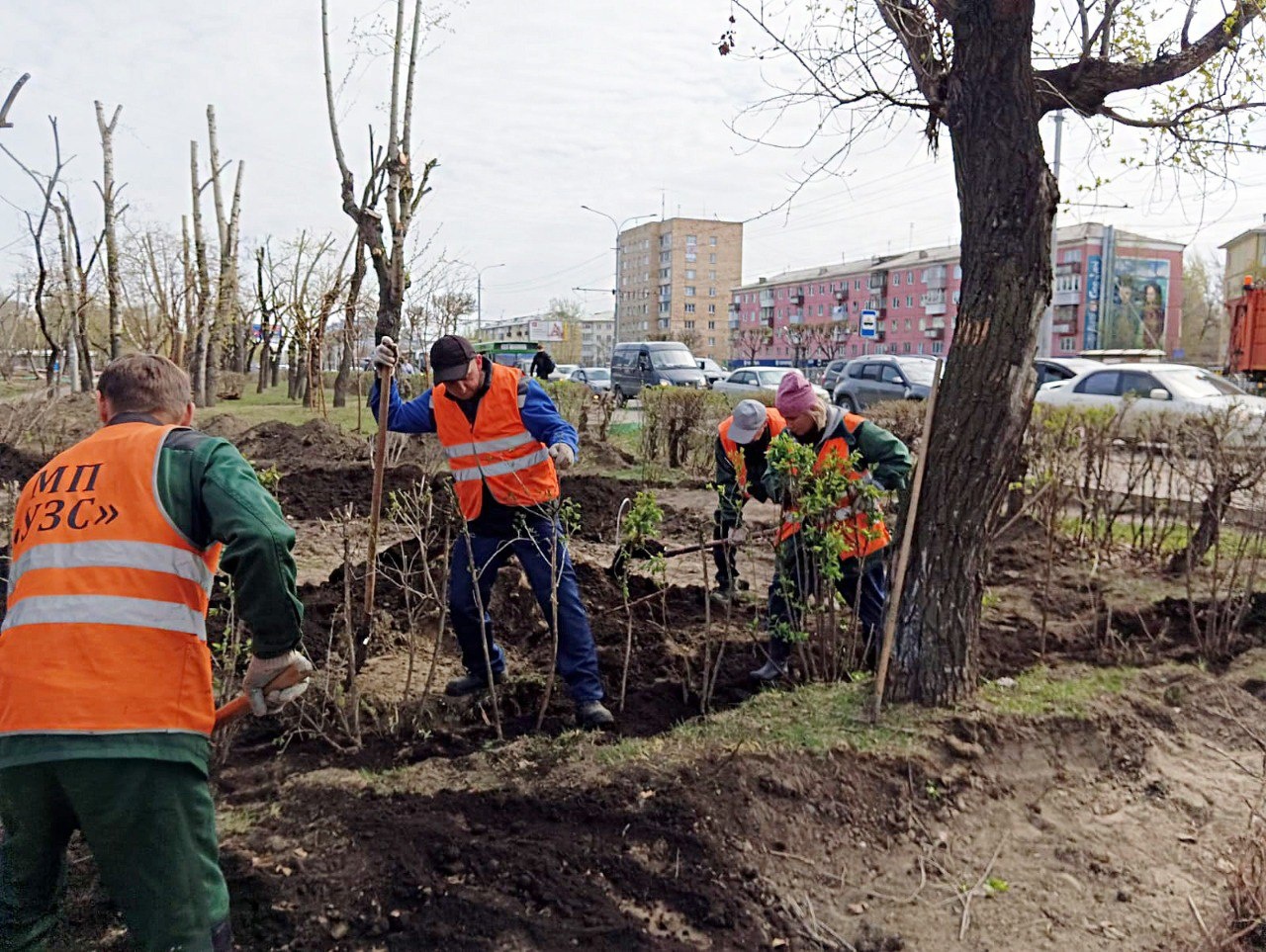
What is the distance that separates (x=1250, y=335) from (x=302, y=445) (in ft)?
59.9

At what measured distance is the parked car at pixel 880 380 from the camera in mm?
17578

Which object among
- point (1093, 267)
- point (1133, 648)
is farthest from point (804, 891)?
point (1093, 267)

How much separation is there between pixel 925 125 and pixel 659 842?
3069 millimetres

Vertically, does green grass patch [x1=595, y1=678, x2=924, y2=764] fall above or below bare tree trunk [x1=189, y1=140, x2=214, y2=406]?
below

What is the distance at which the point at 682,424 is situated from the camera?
1105 centimetres

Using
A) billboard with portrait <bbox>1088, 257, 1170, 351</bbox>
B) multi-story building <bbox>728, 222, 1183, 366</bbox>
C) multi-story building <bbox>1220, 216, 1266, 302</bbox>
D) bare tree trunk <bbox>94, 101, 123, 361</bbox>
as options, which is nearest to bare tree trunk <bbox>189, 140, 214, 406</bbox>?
bare tree trunk <bbox>94, 101, 123, 361</bbox>

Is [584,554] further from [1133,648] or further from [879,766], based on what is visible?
[879,766]

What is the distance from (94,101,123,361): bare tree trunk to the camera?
696 inches

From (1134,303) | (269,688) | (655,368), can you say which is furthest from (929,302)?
(269,688)

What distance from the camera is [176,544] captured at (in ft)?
6.96

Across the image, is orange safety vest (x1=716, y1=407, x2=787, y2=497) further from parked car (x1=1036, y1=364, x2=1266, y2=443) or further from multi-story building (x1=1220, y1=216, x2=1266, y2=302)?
multi-story building (x1=1220, y1=216, x2=1266, y2=302)

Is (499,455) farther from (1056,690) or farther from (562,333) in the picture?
(562,333)

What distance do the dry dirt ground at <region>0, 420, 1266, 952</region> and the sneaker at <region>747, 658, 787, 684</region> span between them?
0.11 metres

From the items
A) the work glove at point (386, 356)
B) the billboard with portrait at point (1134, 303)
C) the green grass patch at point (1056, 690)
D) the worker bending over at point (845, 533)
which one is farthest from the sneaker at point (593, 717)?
the billboard with portrait at point (1134, 303)
